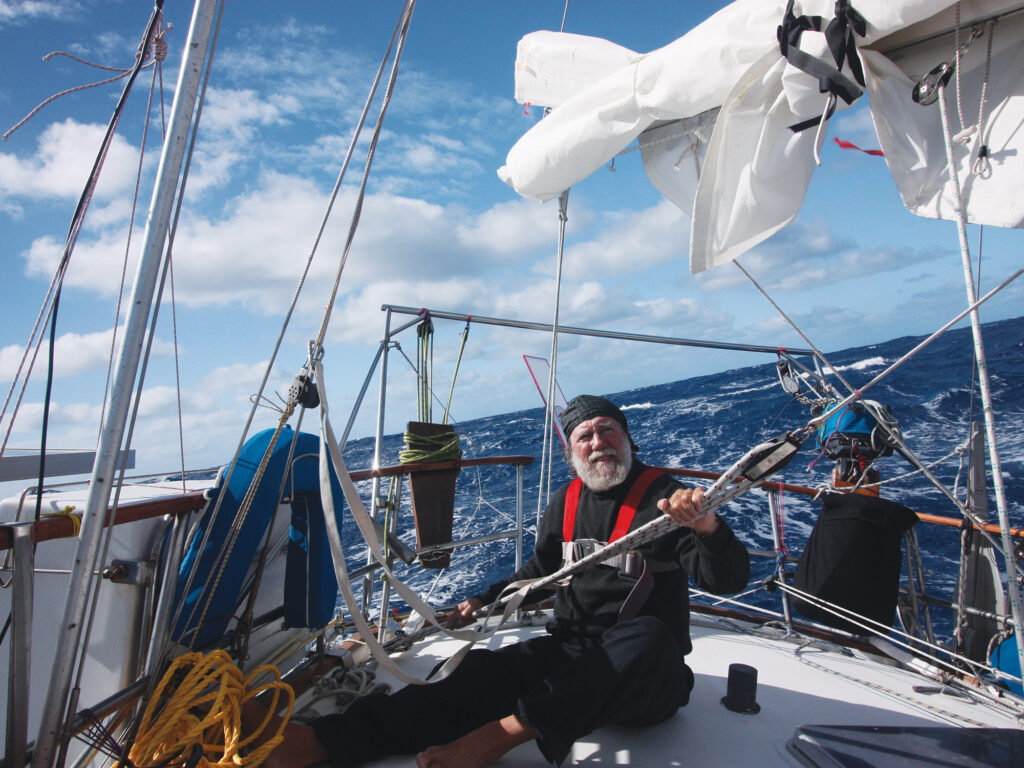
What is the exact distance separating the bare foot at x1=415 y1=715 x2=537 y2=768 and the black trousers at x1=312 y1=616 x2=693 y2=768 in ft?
0.20

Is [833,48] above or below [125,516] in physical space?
above

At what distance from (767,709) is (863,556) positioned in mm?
958

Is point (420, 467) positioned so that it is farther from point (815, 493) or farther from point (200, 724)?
point (815, 493)

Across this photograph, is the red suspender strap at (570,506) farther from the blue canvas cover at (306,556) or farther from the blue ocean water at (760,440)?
the blue ocean water at (760,440)

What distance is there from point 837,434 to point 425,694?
2.37 m

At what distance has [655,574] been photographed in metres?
1.87

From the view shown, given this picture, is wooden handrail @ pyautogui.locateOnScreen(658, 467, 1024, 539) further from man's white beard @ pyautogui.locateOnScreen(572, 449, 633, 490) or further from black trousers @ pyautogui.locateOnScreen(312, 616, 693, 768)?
black trousers @ pyautogui.locateOnScreen(312, 616, 693, 768)

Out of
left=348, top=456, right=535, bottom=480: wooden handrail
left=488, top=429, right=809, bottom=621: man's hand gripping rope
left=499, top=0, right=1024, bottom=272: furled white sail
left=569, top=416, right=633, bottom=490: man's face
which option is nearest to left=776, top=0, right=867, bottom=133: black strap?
left=499, top=0, right=1024, bottom=272: furled white sail

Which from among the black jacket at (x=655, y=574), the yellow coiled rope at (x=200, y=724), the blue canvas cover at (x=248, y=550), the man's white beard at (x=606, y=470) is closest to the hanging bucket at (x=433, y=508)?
the blue canvas cover at (x=248, y=550)

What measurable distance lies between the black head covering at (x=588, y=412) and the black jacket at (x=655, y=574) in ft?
0.60

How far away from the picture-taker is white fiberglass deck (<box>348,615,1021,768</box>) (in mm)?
1710

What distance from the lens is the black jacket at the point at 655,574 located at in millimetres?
1676

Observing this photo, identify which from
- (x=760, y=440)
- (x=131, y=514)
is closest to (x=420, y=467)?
(x=131, y=514)

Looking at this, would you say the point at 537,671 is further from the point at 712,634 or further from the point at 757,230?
the point at 757,230
